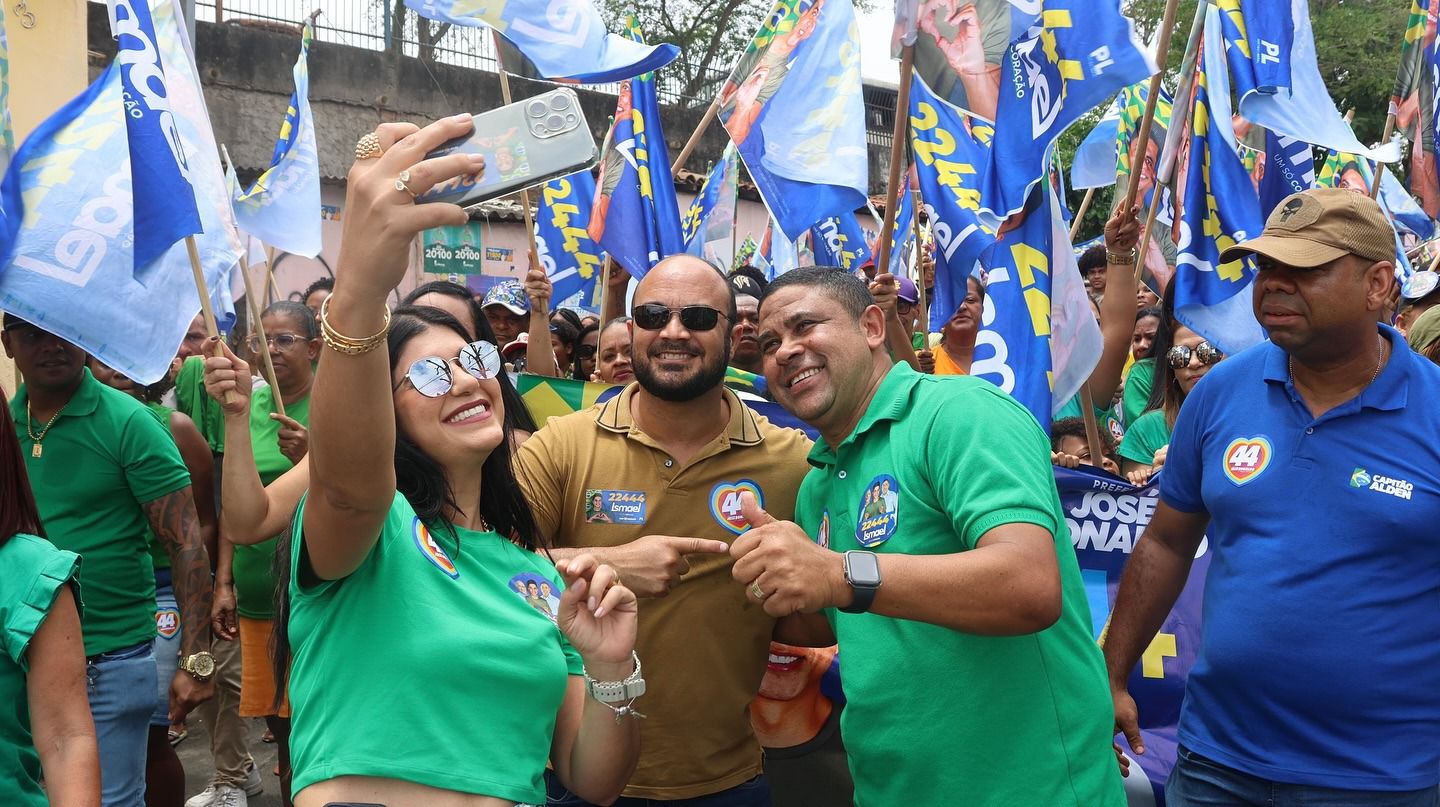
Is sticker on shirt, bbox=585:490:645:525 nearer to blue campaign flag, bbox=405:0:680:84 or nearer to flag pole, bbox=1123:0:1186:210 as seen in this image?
flag pole, bbox=1123:0:1186:210

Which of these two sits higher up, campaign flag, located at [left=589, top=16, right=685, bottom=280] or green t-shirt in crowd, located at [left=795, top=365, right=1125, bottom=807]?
green t-shirt in crowd, located at [left=795, top=365, right=1125, bottom=807]

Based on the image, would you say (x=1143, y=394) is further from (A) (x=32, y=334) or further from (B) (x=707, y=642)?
(A) (x=32, y=334)

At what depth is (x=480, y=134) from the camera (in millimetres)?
1742

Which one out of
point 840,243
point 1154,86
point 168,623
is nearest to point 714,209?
point 840,243

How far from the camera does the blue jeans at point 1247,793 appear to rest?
2850 millimetres

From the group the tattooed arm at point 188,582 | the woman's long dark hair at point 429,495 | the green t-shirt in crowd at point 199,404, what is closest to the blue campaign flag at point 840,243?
the green t-shirt in crowd at point 199,404

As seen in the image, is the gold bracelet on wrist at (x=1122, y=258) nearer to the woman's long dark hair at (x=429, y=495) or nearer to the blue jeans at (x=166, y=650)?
the woman's long dark hair at (x=429, y=495)

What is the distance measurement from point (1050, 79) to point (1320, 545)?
209 centimetres

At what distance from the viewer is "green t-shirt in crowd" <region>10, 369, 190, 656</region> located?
409 cm

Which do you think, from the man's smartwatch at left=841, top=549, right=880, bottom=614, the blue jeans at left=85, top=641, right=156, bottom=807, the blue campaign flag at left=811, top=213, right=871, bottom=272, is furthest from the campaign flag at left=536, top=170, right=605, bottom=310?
the man's smartwatch at left=841, top=549, right=880, bottom=614

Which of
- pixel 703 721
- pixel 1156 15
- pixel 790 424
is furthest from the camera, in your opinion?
pixel 1156 15

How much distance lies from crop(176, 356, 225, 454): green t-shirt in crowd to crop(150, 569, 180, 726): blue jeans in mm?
1672

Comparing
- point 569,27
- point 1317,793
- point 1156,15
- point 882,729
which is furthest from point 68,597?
point 1156,15

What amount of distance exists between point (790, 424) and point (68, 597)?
117 inches
